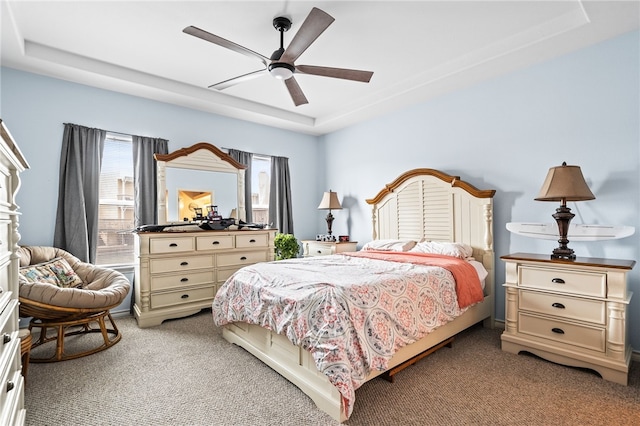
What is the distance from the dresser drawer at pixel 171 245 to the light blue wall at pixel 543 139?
2.90m

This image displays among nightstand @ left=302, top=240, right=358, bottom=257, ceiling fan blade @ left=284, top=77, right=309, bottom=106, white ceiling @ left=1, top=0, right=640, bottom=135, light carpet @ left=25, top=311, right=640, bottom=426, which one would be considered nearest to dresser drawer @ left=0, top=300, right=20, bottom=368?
light carpet @ left=25, top=311, right=640, bottom=426

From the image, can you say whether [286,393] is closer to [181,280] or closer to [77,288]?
[181,280]

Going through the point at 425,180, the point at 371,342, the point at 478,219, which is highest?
the point at 425,180

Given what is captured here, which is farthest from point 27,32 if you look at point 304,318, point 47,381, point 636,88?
point 636,88

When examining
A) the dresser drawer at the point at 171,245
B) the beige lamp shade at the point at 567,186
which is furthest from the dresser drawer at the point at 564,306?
the dresser drawer at the point at 171,245

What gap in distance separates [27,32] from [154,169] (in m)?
1.75

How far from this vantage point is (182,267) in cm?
385

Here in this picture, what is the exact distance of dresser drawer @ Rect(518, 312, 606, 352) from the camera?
2.44m

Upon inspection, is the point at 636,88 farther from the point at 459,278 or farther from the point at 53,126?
the point at 53,126

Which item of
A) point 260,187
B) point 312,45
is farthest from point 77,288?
point 312,45

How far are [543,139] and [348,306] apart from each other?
9.06ft

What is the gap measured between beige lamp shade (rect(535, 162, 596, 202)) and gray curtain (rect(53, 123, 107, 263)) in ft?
15.4

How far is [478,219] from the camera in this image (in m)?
3.67

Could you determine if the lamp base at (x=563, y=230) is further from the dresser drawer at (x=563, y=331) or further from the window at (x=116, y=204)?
the window at (x=116, y=204)
